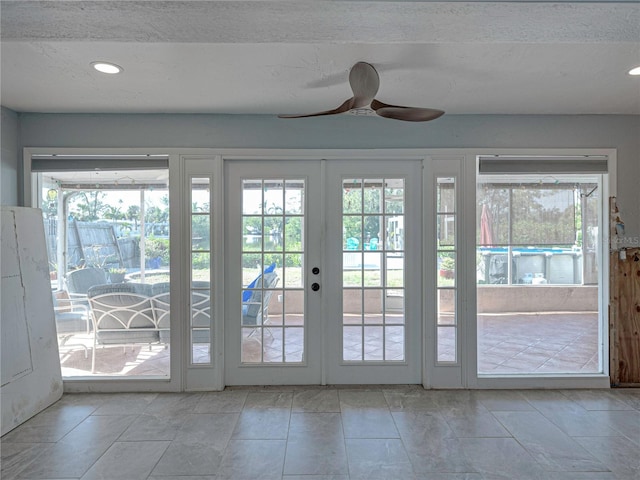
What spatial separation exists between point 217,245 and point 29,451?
1.83 m

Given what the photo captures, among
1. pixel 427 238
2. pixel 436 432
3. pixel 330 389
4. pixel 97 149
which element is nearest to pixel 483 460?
pixel 436 432

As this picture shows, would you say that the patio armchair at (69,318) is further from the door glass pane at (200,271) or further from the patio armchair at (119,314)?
the door glass pane at (200,271)

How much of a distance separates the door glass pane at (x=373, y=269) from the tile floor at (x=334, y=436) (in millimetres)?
393

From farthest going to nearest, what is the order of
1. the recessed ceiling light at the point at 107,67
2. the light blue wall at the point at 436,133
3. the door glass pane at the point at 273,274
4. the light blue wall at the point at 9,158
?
the door glass pane at the point at 273,274 → the light blue wall at the point at 436,133 → the light blue wall at the point at 9,158 → the recessed ceiling light at the point at 107,67

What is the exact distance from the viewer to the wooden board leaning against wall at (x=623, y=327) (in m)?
3.32

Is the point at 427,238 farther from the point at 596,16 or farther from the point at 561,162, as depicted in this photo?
the point at 596,16

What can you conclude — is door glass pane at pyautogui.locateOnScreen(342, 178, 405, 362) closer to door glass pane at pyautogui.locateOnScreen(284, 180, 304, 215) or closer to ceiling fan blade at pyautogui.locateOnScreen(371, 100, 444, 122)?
door glass pane at pyautogui.locateOnScreen(284, 180, 304, 215)

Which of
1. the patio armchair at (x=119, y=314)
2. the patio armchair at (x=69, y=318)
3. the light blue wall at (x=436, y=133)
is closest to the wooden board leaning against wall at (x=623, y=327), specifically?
the light blue wall at (x=436, y=133)

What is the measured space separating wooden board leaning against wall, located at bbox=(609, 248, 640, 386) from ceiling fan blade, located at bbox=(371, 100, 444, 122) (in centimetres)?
234

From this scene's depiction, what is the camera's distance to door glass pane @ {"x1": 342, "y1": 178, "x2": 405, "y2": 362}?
133 inches

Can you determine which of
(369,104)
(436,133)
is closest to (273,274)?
(369,104)

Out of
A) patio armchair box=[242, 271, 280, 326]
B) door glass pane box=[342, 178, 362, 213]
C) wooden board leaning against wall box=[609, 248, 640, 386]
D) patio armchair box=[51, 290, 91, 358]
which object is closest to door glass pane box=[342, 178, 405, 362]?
door glass pane box=[342, 178, 362, 213]

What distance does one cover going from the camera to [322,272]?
3379 millimetres

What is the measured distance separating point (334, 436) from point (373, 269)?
1425 mm
